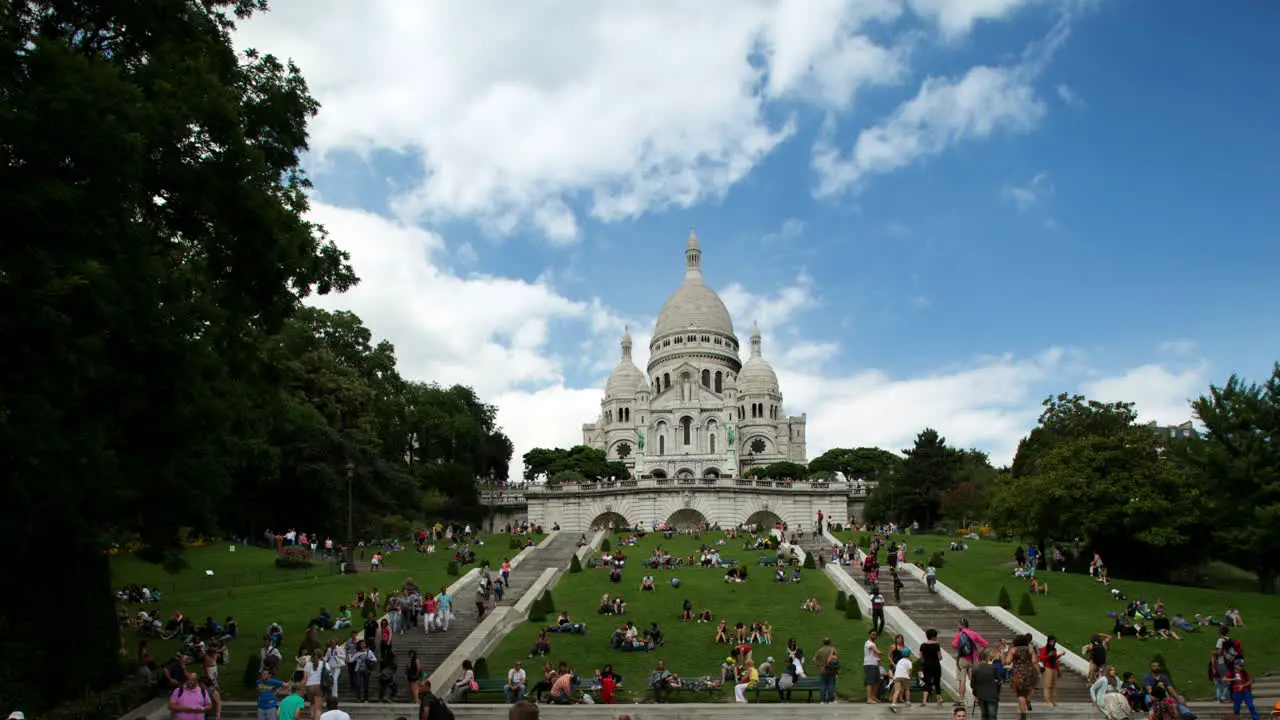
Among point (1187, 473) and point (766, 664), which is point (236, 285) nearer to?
point (766, 664)

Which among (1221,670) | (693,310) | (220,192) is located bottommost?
(1221,670)

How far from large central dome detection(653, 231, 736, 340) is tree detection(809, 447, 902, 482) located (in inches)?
975

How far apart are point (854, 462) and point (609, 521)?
149 ft

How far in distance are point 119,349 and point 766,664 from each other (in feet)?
41.7

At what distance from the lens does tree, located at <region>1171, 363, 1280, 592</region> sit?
32156mm

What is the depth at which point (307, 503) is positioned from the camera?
43.9 meters

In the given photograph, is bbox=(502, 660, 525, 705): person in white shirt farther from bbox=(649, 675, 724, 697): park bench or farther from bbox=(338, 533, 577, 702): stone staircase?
bbox=(649, 675, 724, 697): park bench

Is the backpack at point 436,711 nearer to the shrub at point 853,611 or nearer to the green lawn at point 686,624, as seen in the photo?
the green lawn at point 686,624

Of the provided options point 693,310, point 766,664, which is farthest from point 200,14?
point 693,310

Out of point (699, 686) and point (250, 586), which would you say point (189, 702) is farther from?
point (250, 586)

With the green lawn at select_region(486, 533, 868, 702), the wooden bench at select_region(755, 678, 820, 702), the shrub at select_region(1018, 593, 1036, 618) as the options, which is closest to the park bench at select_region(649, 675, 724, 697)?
the green lawn at select_region(486, 533, 868, 702)

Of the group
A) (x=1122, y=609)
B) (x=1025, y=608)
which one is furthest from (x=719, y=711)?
(x=1122, y=609)

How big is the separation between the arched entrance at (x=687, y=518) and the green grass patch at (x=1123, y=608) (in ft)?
82.0

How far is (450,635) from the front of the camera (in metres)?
25.2
